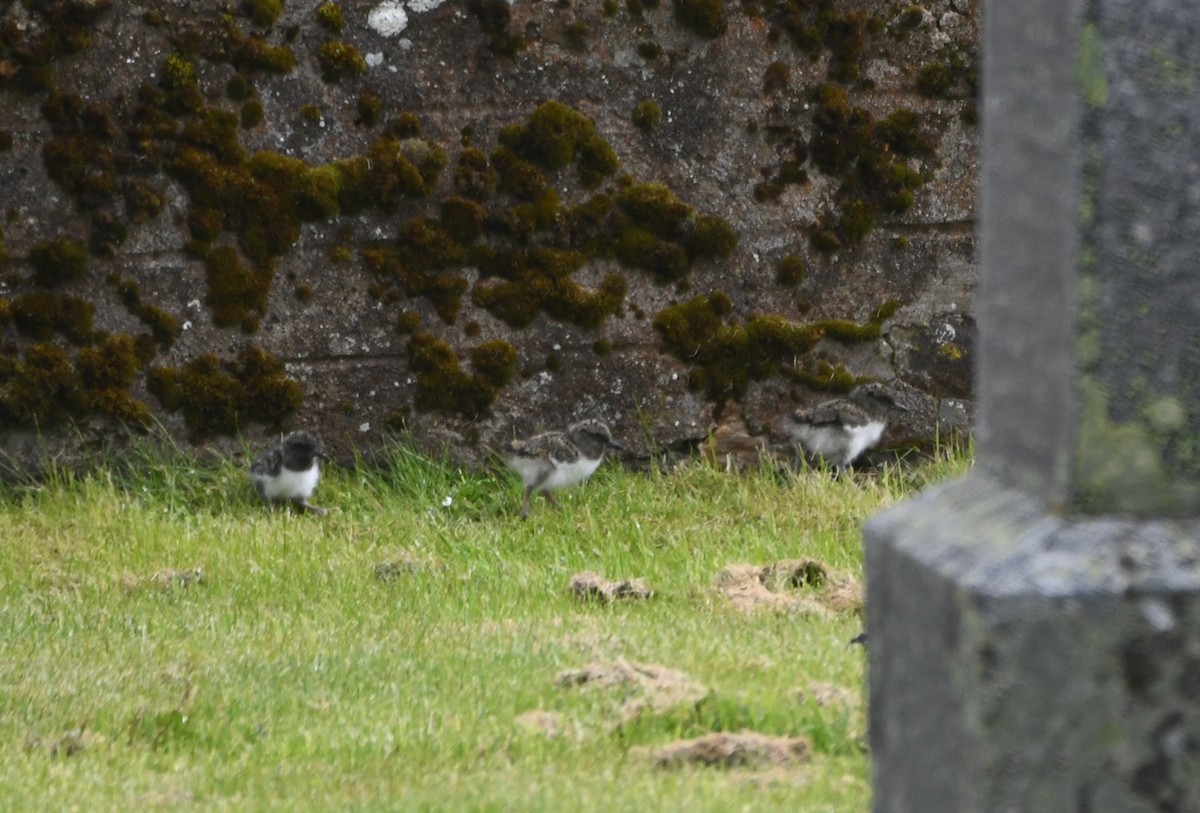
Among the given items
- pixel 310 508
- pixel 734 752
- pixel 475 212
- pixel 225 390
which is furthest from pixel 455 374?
pixel 734 752

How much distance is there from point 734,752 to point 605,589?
7.58ft

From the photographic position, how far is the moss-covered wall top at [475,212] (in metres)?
8.25

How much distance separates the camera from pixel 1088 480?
2354 millimetres

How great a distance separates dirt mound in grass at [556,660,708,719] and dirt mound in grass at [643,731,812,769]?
0.33 m

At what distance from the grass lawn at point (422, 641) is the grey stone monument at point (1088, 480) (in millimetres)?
1396

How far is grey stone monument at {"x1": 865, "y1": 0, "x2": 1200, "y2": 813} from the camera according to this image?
226cm

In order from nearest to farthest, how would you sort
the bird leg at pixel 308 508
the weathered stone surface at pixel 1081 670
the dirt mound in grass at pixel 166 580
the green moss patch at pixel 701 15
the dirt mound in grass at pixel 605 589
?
the weathered stone surface at pixel 1081 670 → the dirt mound in grass at pixel 605 589 → the dirt mound in grass at pixel 166 580 → the bird leg at pixel 308 508 → the green moss patch at pixel 701 15

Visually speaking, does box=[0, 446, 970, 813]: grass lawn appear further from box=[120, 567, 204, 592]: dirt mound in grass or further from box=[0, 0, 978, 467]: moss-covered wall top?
box=[0, 0, 978, 467]: moss-covered wall top

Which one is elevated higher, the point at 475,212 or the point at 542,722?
the point at 475,212

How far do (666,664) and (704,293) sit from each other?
160 inches

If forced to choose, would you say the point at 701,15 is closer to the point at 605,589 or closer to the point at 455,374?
the point at 455,374

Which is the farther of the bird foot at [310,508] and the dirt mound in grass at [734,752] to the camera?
the bird foot at [310,508]

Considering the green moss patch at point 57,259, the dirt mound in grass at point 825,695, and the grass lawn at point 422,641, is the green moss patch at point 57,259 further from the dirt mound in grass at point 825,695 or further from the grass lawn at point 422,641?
the dirt mound in grass at point 825,695

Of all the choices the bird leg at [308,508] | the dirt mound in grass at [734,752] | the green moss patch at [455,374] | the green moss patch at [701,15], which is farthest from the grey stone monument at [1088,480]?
the green moss patch at [701,15]
